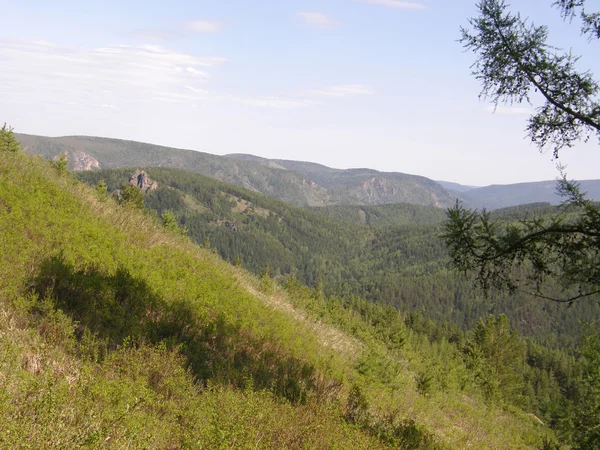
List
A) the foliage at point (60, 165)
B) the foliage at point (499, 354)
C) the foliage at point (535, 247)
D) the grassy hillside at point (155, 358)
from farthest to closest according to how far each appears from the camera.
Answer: the foliage at point (499, 354), the foliage at point (60, 165), the foliage at point (535, 247), the grassy hillside at point (155, 358)

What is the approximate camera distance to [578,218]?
5.48 metres

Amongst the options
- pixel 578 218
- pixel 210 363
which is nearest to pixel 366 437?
pixel 210 363

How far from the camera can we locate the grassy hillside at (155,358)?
12.9 ft

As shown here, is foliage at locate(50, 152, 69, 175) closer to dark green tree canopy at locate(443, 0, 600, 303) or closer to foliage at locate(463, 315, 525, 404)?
dark green tree canopy at locate(443, 0, 600, 303)

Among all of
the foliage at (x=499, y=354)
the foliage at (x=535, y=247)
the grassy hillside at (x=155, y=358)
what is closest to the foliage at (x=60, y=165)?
the grassy hillside at (x=155, y=358)

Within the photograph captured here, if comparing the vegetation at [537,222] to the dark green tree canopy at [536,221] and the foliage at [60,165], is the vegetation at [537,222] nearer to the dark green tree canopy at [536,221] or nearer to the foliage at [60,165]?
the dark green tree canopy at [536,221]

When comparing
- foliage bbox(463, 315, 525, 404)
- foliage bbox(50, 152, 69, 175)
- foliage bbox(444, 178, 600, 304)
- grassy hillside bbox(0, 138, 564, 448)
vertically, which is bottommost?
foliage bbox(463, 315, 525, 404)

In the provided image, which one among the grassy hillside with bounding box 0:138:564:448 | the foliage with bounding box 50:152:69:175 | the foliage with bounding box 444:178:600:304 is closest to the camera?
the grassy hillside with bounding box 0:138:564:448

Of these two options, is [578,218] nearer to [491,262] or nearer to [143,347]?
[491,262]

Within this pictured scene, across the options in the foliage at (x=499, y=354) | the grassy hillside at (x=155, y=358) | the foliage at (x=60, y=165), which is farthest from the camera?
the foliage at (x=499, y=354)

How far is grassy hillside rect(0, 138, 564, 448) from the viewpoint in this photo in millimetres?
3920

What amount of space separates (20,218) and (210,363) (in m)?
4.42

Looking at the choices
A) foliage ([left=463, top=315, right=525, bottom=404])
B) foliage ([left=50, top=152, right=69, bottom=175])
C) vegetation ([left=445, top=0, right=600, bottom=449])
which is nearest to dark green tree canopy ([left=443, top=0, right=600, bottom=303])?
vegetation ([left=445, top=0, right=600, bottom=449])

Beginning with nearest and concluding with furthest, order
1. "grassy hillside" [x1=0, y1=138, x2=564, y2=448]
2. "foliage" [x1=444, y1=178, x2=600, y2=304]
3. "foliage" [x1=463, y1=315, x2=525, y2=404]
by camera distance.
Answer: "grassy hillside" [x1=0, y1=138, x2=564, y2=448] → "foliage" [x1=444, y1=178, x2=600, y2=304] → "foliage" [x1=463, y1=315, x2=525, y2=404]
